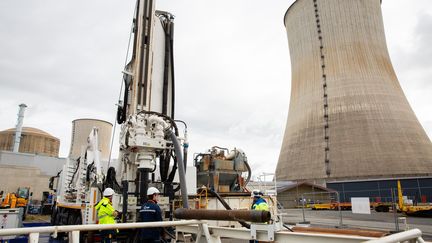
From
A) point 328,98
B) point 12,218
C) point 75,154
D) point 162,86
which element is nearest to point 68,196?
point 12,218

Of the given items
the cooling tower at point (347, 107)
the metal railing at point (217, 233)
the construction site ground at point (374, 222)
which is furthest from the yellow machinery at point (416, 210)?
the metal railing at point (217, 233)

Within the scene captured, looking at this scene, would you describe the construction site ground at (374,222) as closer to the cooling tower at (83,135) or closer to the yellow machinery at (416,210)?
the yellow machinery at (416,210)

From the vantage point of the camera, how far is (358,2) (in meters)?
20.0

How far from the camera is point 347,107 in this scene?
19.0m

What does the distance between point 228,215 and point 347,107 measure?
18.6 meters

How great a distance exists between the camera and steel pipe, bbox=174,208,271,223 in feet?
7.04

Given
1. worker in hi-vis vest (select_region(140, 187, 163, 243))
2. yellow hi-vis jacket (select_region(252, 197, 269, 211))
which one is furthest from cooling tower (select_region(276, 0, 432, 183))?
worker in hi-vis vest (select_region(140, 187, 163, 243))

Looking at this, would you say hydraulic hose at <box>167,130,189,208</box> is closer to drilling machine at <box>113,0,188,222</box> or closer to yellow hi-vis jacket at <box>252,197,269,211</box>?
drilling machine at <box>113,0,188,222</box>

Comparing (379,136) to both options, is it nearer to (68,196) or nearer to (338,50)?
(338,50)

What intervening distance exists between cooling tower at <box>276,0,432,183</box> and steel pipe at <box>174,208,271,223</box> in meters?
17.9

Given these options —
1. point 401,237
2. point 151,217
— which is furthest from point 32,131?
point 401,237

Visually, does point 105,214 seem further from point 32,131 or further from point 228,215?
point 32,131

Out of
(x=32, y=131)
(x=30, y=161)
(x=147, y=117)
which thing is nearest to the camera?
(x=147, y=117)

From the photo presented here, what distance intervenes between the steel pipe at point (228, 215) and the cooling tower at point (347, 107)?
Result: 58.9 ft
